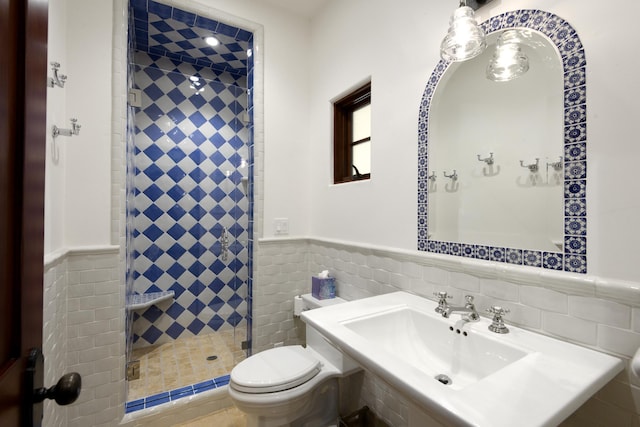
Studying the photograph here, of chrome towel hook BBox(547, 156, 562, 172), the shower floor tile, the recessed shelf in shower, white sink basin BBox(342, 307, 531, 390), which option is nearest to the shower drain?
white sink basin BBox(342, 307, 531, 390)

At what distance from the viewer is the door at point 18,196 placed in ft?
1.37

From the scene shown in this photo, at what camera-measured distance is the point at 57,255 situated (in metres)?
1.33

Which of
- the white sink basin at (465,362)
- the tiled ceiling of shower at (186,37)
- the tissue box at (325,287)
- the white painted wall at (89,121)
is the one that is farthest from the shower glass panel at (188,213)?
the white sink basin at (465,362)

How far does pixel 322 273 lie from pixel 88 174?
1480 mm

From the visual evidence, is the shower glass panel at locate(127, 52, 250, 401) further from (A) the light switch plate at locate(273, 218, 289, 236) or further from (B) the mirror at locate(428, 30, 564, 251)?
(B) the mirror at locate(428, 30, 564, 251)

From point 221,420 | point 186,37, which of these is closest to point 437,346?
point 221,420

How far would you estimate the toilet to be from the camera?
1.30m

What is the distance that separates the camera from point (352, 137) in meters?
2.04

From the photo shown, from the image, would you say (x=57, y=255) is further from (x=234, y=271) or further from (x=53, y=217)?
(x=234, y=271)

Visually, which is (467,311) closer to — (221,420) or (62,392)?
(62,392)

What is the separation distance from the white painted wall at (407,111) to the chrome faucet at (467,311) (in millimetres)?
363

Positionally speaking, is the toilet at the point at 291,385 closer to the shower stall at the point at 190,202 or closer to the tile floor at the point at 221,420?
the tile floor at the point at 221,420

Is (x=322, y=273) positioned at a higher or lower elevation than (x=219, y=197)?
lower

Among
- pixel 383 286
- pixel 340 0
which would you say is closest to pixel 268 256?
pixel 383 286
